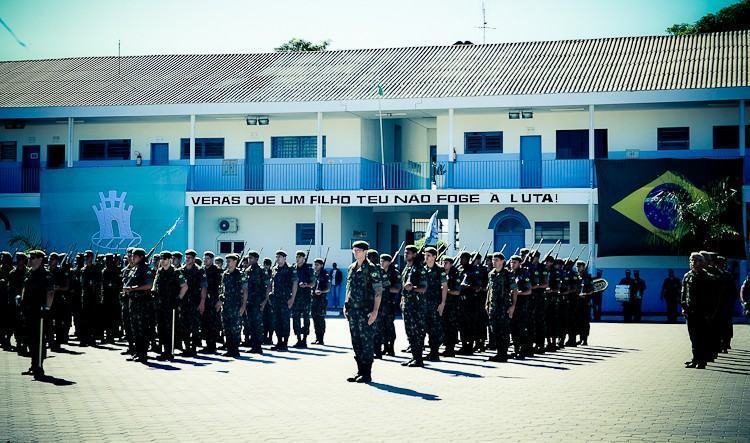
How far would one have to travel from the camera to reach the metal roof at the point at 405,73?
34719mm

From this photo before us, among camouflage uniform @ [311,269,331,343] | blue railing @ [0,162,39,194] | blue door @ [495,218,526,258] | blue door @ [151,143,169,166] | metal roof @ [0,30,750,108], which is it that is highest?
metal roof @ [0,30,750,108]

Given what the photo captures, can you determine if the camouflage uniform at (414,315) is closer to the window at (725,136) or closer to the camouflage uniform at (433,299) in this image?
the camouflage uniform at (433,299)

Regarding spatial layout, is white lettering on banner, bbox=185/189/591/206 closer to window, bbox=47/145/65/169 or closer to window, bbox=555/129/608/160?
window, bbox=555/129/608/160

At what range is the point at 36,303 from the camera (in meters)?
14.7

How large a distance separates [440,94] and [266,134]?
7000mm

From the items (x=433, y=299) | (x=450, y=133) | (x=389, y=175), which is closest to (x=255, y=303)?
(x=433, y=299)

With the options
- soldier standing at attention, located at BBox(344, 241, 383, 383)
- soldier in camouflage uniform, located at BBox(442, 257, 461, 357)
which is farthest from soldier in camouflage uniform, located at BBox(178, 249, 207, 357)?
soldier standing at attention, located at BBox(344, 241, 383, 383)

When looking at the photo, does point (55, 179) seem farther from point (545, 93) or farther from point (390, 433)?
point (390, 433)

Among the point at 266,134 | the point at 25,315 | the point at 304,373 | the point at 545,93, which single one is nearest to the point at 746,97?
the point at 545,93

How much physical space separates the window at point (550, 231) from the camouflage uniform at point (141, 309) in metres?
20.1

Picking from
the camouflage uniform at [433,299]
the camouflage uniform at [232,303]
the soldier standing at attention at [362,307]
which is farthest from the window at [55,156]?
the soldier standing at attention at [362,307]

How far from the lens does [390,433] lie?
32.3ft

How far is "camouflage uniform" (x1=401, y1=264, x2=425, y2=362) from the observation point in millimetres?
16453

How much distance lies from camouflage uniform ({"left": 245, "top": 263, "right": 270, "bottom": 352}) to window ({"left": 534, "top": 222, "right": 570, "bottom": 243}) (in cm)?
1732
